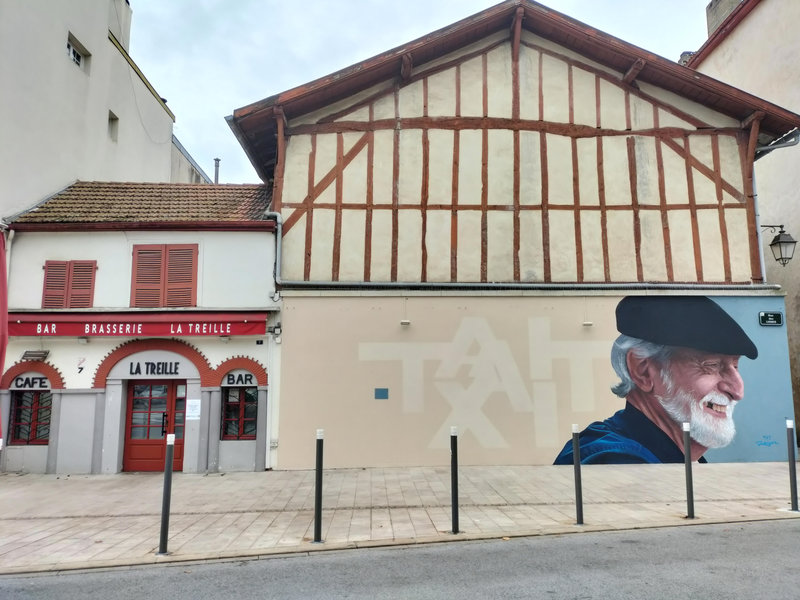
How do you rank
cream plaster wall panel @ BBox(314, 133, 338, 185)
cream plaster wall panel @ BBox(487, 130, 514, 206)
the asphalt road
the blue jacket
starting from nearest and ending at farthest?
the asphalt road < the blue jacket < cream plaster wall panel @ BBox(314, 133, 338, 185) < cream plaster wall panel @ BBox(487, 130, 514, 206)

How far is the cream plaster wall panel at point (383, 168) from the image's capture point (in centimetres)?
1092

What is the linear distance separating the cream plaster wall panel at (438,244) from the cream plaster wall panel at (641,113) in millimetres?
4731

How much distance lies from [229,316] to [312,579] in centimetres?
624

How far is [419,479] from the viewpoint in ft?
30.0

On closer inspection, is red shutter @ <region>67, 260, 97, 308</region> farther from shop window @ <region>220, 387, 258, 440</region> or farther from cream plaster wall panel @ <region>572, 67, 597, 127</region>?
cream plaster wall panel @ <region>572, 67, 597, 127</region>

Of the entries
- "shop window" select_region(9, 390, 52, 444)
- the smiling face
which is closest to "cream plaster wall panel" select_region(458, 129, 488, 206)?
the smiling face

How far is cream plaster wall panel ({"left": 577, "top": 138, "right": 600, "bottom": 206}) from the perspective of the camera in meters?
11.2

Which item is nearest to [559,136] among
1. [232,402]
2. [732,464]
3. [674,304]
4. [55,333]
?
[674,304]

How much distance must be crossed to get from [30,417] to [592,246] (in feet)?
38.4

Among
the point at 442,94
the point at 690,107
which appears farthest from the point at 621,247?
the point at 442,94

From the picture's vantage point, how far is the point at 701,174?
11359 mm

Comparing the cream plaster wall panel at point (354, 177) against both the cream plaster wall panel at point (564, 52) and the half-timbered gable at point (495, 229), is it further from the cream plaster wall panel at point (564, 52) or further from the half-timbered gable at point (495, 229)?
the cream plaster wall panel at point (564, 52)

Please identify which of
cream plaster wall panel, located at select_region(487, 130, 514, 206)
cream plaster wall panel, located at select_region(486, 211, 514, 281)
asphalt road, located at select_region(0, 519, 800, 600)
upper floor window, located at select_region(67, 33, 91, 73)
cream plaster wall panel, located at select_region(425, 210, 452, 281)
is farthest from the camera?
upper floor window, located at select_region(67, 33, 91, 73)

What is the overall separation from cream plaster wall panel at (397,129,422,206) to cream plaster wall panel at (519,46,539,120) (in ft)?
7.89
